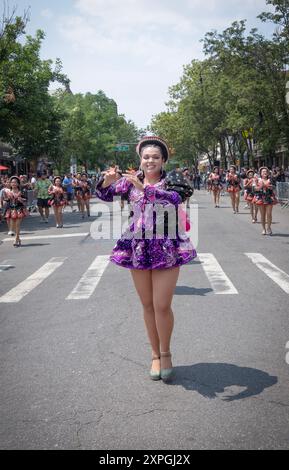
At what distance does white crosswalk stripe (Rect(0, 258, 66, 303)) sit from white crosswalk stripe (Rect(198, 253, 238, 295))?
300 centimetres

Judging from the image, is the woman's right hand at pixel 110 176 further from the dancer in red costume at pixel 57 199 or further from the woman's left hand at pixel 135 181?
the dancer in red costume at pixel 57 199

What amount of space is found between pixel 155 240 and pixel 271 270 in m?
5.74

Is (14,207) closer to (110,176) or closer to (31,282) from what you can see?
(31,282)

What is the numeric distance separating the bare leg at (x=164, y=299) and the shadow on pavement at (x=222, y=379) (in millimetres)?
Result: 243

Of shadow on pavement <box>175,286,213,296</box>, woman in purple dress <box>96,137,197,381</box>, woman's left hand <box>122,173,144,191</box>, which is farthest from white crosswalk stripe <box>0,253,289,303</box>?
woman's left hand <box>122,173,144,191</box>

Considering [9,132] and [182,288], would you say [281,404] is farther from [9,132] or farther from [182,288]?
[9,132]

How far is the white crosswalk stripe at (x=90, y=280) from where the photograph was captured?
26.3 feet

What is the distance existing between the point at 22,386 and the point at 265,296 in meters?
4.18

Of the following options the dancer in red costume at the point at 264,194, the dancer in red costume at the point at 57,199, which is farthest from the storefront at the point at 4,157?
the dancer in red costume at the point at 264,194

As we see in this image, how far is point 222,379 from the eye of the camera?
448cm

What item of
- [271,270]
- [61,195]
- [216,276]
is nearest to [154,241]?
[216,276]

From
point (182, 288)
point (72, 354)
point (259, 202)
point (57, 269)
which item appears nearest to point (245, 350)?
point (72, 354)

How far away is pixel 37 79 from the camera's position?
23375mm

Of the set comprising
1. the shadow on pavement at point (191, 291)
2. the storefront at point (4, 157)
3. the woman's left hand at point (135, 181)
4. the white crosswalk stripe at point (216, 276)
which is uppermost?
the storefront at point (4, 157)
